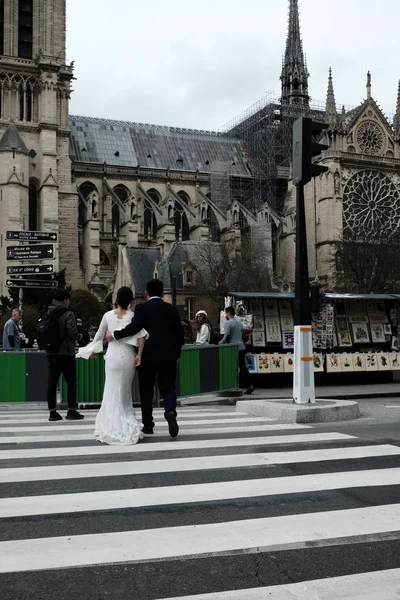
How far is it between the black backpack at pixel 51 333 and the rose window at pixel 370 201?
4891 centimetres

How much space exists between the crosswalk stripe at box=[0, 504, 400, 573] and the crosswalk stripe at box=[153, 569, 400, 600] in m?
0.50

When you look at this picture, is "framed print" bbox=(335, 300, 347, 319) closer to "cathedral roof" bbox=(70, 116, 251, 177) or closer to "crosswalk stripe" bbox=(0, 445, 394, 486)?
"crosswalk stripe" bbox=(0, 445, 394, 486)

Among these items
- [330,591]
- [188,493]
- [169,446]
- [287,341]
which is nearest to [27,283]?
[287,341]

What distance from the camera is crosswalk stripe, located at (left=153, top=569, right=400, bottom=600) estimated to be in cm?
306

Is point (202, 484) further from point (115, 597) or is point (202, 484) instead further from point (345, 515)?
point (115, 597)

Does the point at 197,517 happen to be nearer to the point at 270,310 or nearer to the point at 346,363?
the point at 270,310

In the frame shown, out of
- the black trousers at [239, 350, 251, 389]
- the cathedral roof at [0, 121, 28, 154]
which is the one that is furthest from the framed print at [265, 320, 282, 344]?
the cathedral roof at [0, 121, 28, 154]

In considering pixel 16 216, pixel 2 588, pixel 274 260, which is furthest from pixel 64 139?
pixel 2 588

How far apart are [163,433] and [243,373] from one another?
7048 millimetres

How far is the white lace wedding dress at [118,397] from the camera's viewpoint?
→ 272 inches

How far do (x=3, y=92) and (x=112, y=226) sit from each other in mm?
13505

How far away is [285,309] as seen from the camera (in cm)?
1683

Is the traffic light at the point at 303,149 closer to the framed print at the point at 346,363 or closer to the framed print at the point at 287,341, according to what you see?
the framed print at the point at 287,341

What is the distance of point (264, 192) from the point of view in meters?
65.1
